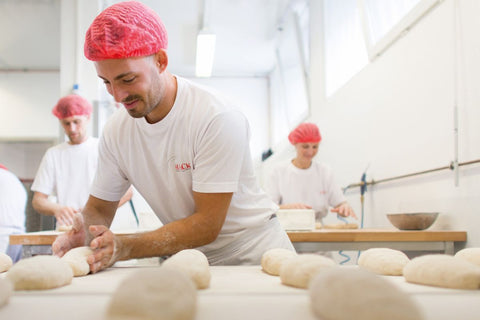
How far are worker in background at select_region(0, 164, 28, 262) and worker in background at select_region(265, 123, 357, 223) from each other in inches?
75.2

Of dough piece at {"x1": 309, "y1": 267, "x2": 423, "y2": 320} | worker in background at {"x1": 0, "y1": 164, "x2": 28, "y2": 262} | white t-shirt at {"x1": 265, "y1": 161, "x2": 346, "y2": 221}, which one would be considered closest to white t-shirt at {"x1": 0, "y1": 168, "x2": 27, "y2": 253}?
worker in background at {"x1": 0, "y1": 164, "x2": 28, "y2": 262}

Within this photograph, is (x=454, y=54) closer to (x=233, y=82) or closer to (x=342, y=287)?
(x=342, y=287)

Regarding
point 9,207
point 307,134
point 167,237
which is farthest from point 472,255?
point 9,207

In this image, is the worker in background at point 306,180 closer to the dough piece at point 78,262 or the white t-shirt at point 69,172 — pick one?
the white t-shirt at point 69,172

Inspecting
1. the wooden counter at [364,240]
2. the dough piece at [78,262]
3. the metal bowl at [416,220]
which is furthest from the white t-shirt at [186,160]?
the metal bowl at [416,220]

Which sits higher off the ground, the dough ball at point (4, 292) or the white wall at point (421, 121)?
the white wall at point (421, 121)

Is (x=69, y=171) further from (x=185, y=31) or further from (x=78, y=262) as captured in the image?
(x=185, y=31)

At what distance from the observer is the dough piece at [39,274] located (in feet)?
2.29

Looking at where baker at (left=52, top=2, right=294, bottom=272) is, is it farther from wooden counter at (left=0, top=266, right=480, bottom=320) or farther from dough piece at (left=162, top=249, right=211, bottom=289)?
wooden counter at (left=0, top=266, right=480, bottom=320)

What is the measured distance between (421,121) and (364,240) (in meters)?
0.85

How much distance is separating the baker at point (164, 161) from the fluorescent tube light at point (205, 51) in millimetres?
3923

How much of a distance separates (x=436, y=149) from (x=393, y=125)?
0.57 metres

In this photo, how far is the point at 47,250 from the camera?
233 cm

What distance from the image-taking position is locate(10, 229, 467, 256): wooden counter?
2.03 metres
